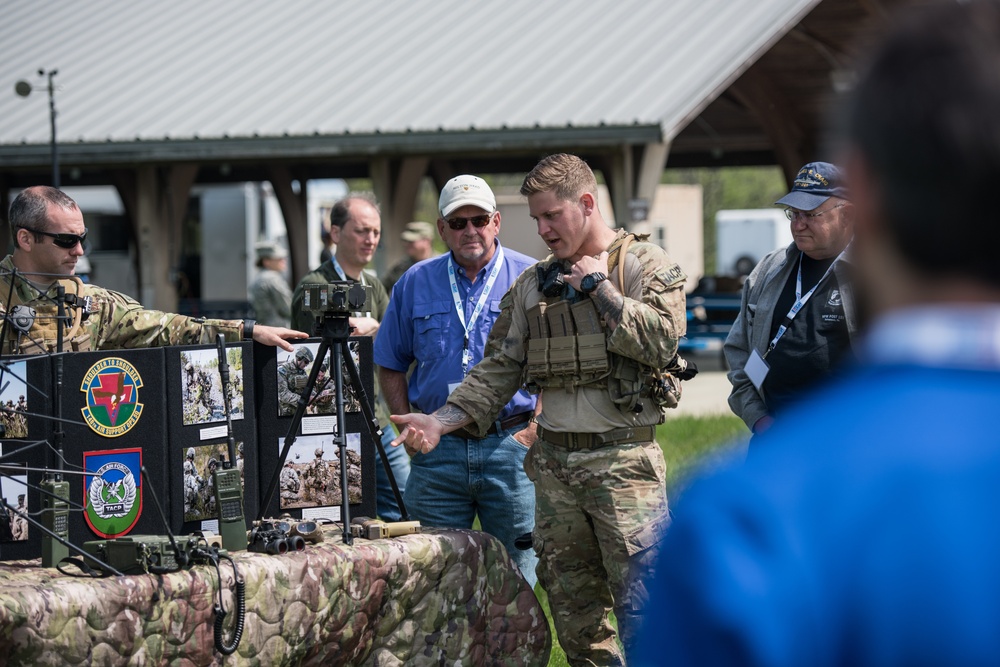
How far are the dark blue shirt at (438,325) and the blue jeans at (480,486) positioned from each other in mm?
176

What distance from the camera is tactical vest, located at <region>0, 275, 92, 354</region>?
3930 mm

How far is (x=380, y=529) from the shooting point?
157 inches

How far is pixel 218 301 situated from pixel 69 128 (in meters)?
6.18

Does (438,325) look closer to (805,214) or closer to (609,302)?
(609,302)

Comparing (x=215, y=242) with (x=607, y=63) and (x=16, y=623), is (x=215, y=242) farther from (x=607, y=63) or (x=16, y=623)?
(x=16, y=623)

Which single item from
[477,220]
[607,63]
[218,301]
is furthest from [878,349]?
[218,301]

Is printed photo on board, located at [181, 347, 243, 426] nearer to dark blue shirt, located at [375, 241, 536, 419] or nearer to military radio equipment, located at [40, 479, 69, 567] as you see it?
military radio equipment, located at [40, 479, 69, 567]

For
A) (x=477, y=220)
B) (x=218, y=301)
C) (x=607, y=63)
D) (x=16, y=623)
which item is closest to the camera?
(x=16, y=623)

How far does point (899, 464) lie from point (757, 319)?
385 cm

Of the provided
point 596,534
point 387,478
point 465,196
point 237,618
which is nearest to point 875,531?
point 237,618

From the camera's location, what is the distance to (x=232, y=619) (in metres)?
3.51

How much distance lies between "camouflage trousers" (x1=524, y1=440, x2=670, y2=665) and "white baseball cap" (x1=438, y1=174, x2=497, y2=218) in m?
1.09

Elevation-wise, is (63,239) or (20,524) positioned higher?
(63,239)

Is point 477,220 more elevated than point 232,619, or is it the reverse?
point 477,220
